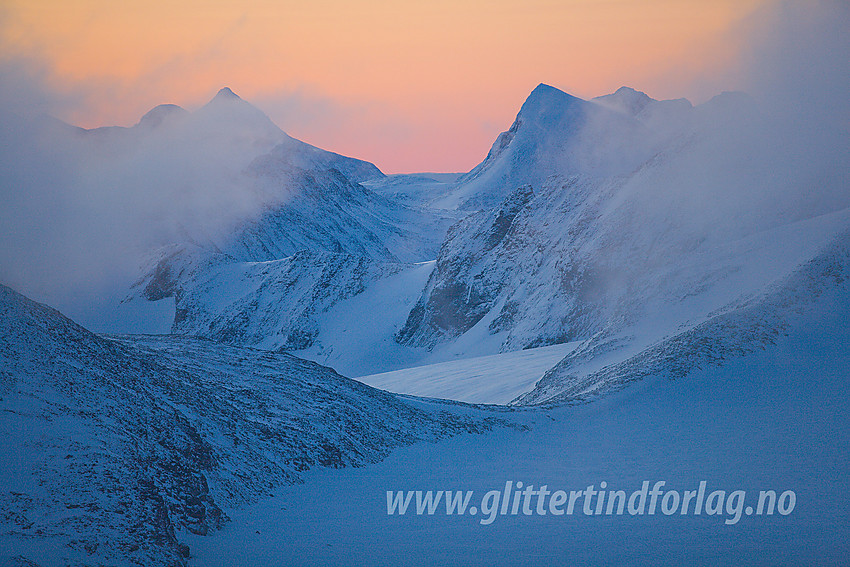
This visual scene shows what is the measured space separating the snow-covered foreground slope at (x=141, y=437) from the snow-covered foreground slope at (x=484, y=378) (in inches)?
→ 584

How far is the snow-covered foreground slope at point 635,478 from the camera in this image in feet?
Result: 37.1

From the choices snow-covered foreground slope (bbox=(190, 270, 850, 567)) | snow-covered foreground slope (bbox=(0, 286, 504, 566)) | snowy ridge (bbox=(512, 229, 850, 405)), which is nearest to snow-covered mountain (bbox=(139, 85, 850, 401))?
snowy ridge (bbox=(512, 229, 850, 405))

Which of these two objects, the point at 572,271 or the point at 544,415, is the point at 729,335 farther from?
the point at 572,271

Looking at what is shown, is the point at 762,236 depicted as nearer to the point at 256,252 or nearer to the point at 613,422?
the point at 613,422

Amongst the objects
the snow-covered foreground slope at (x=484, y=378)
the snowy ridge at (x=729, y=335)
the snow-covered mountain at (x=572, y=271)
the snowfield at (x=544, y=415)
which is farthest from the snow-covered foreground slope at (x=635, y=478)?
the snow-covered foreground slope at (x=484, y=378)

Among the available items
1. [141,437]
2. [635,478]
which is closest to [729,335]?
[635,478]

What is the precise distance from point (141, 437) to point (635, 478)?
34.2 ft

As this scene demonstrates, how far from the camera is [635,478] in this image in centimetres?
1541

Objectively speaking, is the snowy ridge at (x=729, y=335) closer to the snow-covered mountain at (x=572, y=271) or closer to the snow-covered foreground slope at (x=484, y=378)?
the snow-covered mountain at (x=572, y=271)

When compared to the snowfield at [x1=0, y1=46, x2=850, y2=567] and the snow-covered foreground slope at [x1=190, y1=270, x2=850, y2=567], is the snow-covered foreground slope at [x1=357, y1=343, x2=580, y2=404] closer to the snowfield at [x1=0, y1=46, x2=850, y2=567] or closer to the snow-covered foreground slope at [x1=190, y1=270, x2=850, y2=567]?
the snowfield at [x1=0, y1=46, x2=850, y2=567]

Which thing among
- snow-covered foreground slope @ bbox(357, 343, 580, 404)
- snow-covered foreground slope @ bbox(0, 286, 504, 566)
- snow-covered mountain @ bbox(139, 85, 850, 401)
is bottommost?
snow-covered foreground slope @ bbox(0, 286, 504, 566)

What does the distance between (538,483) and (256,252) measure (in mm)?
129648

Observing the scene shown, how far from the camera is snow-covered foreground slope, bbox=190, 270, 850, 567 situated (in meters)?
11.3

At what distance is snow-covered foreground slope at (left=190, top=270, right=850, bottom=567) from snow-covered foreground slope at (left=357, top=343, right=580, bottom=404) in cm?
1249
